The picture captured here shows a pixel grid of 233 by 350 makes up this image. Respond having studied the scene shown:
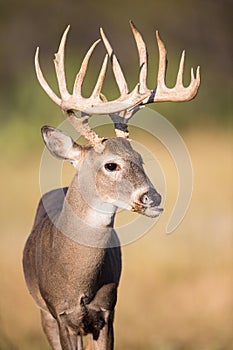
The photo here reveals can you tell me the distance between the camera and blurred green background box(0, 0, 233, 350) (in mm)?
9656

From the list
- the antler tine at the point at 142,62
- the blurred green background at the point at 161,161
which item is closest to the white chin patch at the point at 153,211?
the antler tine at the point at 142,62

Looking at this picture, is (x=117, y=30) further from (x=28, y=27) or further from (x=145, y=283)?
(x=145, y=283)

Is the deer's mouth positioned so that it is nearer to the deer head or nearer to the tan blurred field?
the deer head

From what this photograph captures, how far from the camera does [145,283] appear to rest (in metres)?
11.1

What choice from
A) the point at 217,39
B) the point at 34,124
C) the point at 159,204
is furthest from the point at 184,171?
the point at 34,124

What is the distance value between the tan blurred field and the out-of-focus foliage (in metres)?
1.49

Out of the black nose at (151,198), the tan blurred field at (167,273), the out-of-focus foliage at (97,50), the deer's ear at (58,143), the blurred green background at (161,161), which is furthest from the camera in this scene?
the out-of-focus foliage at (97,50)

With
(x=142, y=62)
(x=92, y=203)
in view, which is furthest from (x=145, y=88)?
(x=92, y=203)

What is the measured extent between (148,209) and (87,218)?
0.43 metres

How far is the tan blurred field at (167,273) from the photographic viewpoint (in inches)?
355

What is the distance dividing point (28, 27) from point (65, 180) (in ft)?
25.7

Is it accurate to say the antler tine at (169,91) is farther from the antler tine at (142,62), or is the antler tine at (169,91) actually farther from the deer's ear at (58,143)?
the deer's ear at (58,143)

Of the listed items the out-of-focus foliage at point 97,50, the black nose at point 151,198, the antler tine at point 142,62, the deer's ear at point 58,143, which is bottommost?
the black nose at point 151,198

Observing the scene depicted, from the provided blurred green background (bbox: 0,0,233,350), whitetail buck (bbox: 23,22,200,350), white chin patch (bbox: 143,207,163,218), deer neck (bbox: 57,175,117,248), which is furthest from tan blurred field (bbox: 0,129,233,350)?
white chin patch (bbox: 143,207,163,218)
